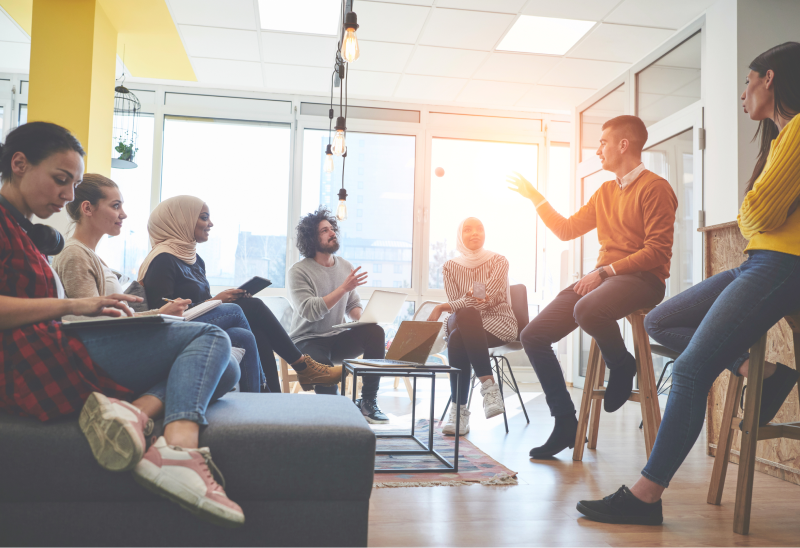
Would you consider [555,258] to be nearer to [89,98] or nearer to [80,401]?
[89,98]

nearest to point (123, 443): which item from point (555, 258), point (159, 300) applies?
point (159, 300)

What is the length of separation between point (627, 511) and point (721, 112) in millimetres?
2888

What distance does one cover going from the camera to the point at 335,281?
3555 mm

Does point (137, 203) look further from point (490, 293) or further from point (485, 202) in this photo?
point (490, 293)

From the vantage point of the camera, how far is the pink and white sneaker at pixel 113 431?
3.74 feet

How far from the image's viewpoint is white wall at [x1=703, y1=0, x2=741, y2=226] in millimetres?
3475

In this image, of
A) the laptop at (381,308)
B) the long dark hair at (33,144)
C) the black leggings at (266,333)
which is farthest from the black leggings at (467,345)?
the long dark hair at (33,144)

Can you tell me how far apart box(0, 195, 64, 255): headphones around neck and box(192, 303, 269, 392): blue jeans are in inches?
35.7

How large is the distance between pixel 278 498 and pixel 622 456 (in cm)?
185

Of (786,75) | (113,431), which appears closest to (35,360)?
(113,431)

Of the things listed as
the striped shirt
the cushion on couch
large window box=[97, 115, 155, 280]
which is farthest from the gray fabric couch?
large window box=[97, 115, 155, 280]

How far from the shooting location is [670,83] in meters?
4.23

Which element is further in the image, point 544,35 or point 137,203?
point 137,203

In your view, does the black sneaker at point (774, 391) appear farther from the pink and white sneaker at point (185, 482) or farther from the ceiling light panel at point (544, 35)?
the ceiling light panel at point (544, 35)
